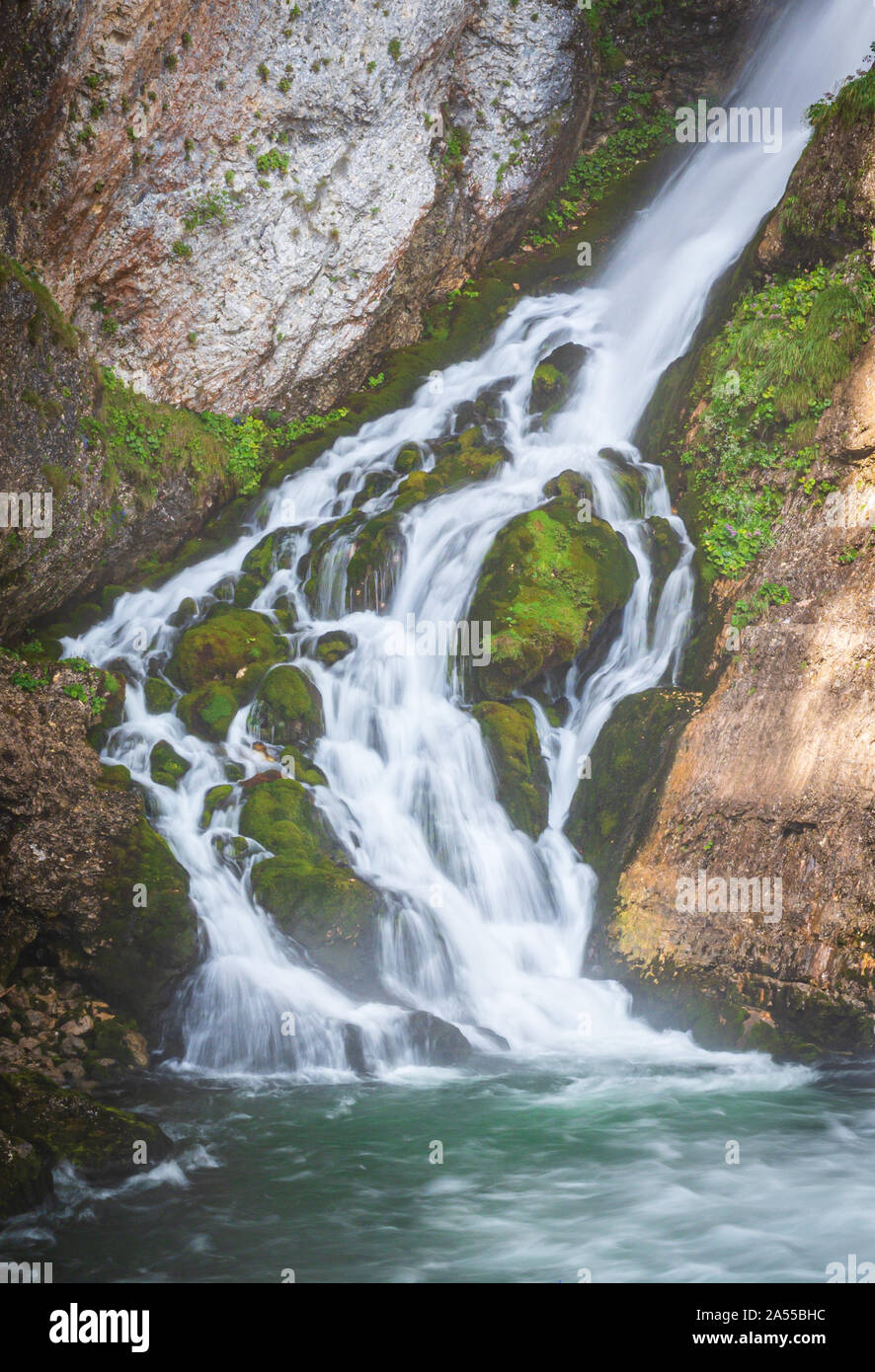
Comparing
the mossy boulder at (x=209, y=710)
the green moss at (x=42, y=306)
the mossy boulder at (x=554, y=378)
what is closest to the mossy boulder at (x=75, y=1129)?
the mossy boulder at (x=209, y=710)

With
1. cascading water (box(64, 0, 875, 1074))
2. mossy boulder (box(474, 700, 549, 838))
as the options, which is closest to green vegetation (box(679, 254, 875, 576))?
cascading water (box(64, 0, 875, 1074))

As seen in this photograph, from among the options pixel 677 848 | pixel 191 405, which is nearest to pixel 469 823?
pixel 677 848

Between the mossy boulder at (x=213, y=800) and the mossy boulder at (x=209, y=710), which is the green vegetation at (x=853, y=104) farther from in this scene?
the mossy boulder at (x=213, y=800)

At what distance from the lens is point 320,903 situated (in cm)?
964

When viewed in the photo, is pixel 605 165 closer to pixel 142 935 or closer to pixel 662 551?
pixel 662 551

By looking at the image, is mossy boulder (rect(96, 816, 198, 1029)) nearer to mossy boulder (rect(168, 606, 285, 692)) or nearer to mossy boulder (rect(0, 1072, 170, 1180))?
mossy boulder (rect(0, 1072, 170, 1180))

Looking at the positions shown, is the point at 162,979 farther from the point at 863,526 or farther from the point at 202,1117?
the point at 863,526

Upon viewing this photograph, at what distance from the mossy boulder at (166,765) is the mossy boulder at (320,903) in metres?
0.99

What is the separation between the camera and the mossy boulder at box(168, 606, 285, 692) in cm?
1188

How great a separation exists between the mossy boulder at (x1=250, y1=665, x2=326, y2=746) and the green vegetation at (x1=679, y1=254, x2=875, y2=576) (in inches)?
179

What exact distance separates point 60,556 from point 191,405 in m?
3.90

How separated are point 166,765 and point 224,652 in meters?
1.77

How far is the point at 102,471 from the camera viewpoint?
11914 millimetres

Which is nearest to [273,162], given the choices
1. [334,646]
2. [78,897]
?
[334,646]
